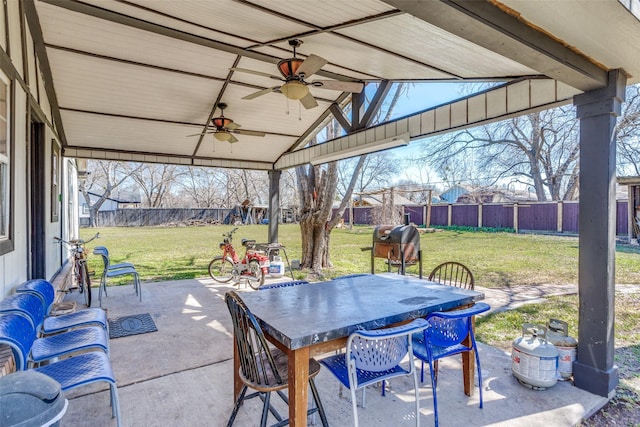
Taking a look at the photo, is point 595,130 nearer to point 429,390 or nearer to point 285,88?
point 429,390

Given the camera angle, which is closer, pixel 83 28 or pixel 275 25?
pixel 275 25

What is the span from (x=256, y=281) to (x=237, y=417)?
13.2 feet

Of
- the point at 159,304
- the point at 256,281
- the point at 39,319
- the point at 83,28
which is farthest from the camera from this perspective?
the point at 256,281

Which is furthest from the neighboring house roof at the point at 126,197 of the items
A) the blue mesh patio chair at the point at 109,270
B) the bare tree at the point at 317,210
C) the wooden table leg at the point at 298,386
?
the wooden table leg at the point at 298,386

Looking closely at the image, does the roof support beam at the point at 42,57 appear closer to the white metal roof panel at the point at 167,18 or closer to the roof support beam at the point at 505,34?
the white metal roof panel at the point at 167,18

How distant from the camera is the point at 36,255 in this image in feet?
13.0

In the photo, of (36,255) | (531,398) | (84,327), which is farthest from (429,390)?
(36,255)

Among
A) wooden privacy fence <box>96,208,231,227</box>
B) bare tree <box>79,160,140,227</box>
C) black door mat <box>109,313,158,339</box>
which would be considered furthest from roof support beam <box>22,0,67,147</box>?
bare tree <box>79,160,140,227</box>

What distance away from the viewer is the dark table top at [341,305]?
193 centimetres

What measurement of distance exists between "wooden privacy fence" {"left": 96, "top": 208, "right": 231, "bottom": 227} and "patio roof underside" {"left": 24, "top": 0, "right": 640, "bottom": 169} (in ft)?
64.6

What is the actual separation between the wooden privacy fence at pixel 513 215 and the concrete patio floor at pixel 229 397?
453 inches

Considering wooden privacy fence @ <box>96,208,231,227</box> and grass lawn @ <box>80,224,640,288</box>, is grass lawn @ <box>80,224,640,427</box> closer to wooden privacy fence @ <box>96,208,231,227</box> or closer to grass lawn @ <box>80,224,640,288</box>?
grass lawn @ <box>80,224,640,288</box>

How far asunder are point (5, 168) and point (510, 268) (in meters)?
8.38

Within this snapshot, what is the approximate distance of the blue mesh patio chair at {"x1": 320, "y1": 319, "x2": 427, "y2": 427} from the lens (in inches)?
73.9
